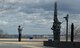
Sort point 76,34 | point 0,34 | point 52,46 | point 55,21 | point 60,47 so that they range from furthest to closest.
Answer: point 0,34 < point 76,34 < point 55,21 < point 52,46 < point 60,47

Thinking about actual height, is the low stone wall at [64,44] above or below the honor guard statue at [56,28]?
below

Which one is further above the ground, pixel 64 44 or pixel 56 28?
pixel 56 28

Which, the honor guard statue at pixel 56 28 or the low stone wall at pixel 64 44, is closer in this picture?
the low stone wall at pixel 64 44

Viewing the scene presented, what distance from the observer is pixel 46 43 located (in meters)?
44.8

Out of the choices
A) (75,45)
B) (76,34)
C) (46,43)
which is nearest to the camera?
(75,45)

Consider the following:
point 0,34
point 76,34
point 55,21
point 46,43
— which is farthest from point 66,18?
point 0,34

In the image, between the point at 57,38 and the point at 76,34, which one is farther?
the point at 76,34

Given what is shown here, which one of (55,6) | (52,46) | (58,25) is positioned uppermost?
(55,6)

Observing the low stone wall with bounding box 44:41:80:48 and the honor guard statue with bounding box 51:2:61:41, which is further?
the honor guard statue with bounding box 51:2:61:41

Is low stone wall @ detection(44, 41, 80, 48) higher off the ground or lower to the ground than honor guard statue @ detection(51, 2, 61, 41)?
lower

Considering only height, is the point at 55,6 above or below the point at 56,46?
above

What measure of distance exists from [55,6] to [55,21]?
2922 mm

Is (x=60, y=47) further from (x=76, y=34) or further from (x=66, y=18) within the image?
(x=76, y=34)

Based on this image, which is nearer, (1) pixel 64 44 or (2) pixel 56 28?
(1) pixel 64 44
